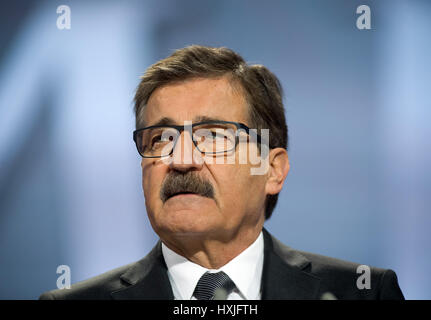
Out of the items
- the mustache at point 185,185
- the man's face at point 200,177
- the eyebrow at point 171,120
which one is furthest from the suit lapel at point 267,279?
the eyebrow at point 171,120

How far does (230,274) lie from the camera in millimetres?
1650

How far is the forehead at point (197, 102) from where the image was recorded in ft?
5.40

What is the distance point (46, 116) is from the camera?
7.41 feet

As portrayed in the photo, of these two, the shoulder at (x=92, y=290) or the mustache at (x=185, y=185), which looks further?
the shoulder at (x=92, y=290)

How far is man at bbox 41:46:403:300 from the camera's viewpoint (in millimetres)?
1596

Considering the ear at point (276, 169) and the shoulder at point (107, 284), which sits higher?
the ear at point (276, 169)

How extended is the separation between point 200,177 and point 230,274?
0.33 m
